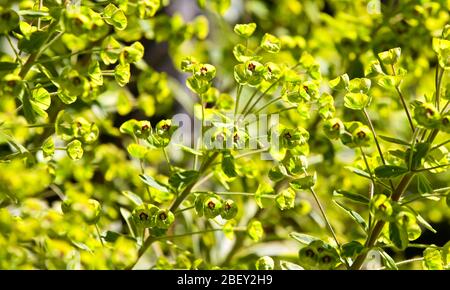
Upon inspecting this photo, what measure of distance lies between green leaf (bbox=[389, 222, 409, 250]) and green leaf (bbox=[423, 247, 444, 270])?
6 cm

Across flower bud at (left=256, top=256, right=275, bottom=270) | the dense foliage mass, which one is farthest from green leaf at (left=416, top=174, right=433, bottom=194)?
flower bud at (left=256, top=256, right=275, bottom=270)

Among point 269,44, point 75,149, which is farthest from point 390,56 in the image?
point 75,149

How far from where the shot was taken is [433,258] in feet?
2.65

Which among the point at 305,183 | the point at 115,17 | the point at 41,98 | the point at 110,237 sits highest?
the point at 115,17

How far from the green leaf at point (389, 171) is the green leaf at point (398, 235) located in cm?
6

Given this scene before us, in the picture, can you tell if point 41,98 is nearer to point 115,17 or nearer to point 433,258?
point 115,17

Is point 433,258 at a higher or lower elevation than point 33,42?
lower

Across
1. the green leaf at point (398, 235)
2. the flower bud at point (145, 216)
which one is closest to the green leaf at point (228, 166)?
the flower bud at point (145, 216)

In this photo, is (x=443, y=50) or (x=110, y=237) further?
(x=110, y=237)

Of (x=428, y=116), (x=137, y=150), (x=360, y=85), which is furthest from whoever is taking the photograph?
(x=137, y=150)

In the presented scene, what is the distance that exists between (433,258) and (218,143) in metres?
0.31

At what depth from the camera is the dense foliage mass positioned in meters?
0.79

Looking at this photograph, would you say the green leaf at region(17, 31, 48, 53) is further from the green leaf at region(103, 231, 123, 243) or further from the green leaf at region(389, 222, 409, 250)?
the green leaf at region(389, 222, 409, 250)

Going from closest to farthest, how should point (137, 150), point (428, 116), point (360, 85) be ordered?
point (428, 116), point (360, 85), point (137, 150)
